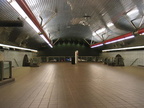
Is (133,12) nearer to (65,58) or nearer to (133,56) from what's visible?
(133,56)

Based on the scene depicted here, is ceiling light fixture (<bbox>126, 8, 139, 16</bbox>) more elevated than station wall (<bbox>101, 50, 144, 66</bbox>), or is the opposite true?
ceiling light fixture (<bbox>126, 8, 139, 16</bbox>)

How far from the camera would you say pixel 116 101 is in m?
3.63

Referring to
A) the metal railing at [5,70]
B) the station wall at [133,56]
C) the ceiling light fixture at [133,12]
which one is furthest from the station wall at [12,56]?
the station wall at [133,56]

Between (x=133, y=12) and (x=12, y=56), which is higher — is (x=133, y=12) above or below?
above

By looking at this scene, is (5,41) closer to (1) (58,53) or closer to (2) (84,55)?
(1) (58,53)

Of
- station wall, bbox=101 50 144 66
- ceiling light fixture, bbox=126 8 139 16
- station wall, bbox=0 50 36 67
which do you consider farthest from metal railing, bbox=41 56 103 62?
ceiling light fixture, bbox=126 8 139 16

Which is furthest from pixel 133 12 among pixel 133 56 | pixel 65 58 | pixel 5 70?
pixel 65 58

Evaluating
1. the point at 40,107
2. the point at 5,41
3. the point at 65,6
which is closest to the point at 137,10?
the point at 65,6

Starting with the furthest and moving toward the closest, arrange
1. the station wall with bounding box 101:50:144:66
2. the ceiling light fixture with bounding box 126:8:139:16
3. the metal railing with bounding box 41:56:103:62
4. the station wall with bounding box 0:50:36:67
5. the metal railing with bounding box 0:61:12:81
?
the metal railing with bounding box 41:56:103:62 → the station wall with bounding box 101:50:144:66 → the station wall with bounding box 0:50:36:67 → the ceiling light fixture with bounding box 126:8:139:16 → the metal railing with bounding box 0:61:12:81

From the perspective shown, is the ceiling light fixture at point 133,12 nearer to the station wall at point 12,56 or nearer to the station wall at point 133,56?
the station wall at point 133,56

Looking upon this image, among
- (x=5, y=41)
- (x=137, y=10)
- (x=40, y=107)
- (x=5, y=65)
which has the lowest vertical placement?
(x=40, y=107)

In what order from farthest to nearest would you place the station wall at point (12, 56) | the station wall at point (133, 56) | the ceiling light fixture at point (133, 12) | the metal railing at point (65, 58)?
the metal railing at point (65, 58)
the station wall at point (133, 56)
the station wall at point (12, 56)
the ceiling light fixture at point (133, 12)

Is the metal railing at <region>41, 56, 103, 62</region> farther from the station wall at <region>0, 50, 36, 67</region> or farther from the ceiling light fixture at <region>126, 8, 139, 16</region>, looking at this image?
the ceiling light fixture at <region>126, 8, 139, 16</region>

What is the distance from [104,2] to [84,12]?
Answer: 231 centimetres
